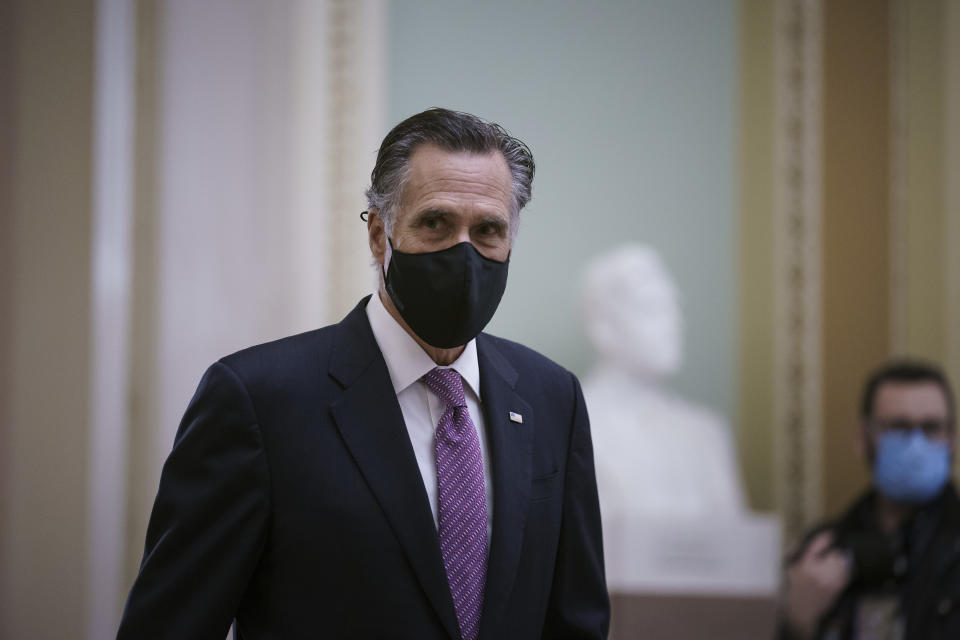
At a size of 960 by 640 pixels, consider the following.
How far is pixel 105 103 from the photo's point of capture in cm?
373

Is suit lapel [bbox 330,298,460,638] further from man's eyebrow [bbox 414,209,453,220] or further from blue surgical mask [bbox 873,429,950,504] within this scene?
blue surgical mask [bbox 873,429,950,504]

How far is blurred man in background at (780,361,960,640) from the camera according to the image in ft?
10.1

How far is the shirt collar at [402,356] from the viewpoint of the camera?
1.56 metres

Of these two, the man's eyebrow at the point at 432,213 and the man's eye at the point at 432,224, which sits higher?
the man's eyebrow at the point at 432,213

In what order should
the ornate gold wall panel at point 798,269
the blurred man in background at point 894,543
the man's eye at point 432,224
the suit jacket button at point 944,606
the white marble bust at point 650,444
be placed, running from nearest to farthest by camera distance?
the man's eye at point 432,224 → the suit jacket button at point 944,606 → the blurred man in background at point 894,543 → the white marble bust at point 650,444 → the ornate gold wall panel at point 798,269

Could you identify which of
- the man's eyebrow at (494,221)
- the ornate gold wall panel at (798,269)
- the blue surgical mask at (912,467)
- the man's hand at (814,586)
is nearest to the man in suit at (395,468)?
the man's eyebrow at (494,221)

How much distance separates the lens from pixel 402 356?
1.57 metres

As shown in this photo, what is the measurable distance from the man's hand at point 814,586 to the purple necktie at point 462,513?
2.19 meters

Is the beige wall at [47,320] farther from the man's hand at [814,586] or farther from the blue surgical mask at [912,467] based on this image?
the blue surgical mask at [912,467]

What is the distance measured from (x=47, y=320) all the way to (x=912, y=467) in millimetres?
3042

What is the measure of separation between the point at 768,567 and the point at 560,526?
2844 mm

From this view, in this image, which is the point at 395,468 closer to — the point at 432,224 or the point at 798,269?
the point at 432,224

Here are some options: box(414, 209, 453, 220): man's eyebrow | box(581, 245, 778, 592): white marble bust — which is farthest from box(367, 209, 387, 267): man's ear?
box(581, 245, 778, 592): white marble bust

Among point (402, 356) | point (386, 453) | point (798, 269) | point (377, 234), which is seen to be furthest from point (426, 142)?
point (798, 269)
